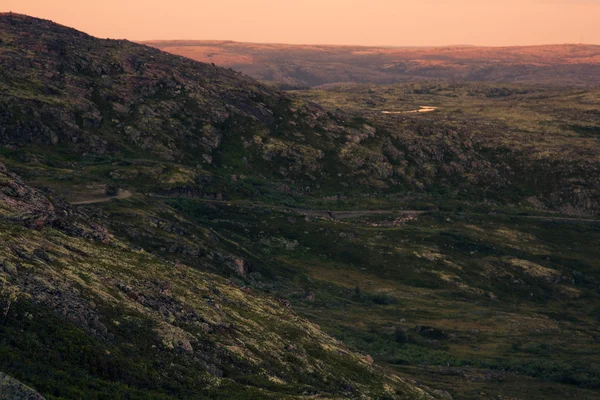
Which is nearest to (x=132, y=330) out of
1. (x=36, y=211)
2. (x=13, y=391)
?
(x=13, y=391)

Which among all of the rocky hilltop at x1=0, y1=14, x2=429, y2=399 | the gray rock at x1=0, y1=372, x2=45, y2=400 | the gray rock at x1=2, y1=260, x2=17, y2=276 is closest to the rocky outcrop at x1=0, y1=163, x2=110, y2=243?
the rocky hilltop at x1=0, y1=14, x2=429, y2=399

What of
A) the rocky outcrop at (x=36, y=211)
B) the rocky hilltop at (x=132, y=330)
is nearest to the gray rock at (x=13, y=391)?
the rocky hilltop at (x=132, y=330)

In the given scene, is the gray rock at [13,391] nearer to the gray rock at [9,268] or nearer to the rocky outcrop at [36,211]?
the gray rock at [9,268]

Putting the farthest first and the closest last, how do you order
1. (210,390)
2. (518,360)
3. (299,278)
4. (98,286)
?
(299,278) < (518,360) < (98,286) < (210,390)

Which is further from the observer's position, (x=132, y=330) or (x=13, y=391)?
(x=132, y=330)

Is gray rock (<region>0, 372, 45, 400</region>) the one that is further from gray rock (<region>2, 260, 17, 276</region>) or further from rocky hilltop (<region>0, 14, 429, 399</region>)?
gray rock (<region>2, 260, 17, 276</region>)

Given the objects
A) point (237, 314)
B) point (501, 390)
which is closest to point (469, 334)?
point (501, 390)

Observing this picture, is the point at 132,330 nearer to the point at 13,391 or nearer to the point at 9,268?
the point at 9,268

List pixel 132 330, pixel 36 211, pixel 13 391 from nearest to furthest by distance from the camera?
1. pixel 13 391
2. pixel 132 330
3. pixel 36 211

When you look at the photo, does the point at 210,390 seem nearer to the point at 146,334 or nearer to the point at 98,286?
the point at 146,334

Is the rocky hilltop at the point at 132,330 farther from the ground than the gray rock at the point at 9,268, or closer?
closer

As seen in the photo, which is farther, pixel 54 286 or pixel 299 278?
pixel 299 278
